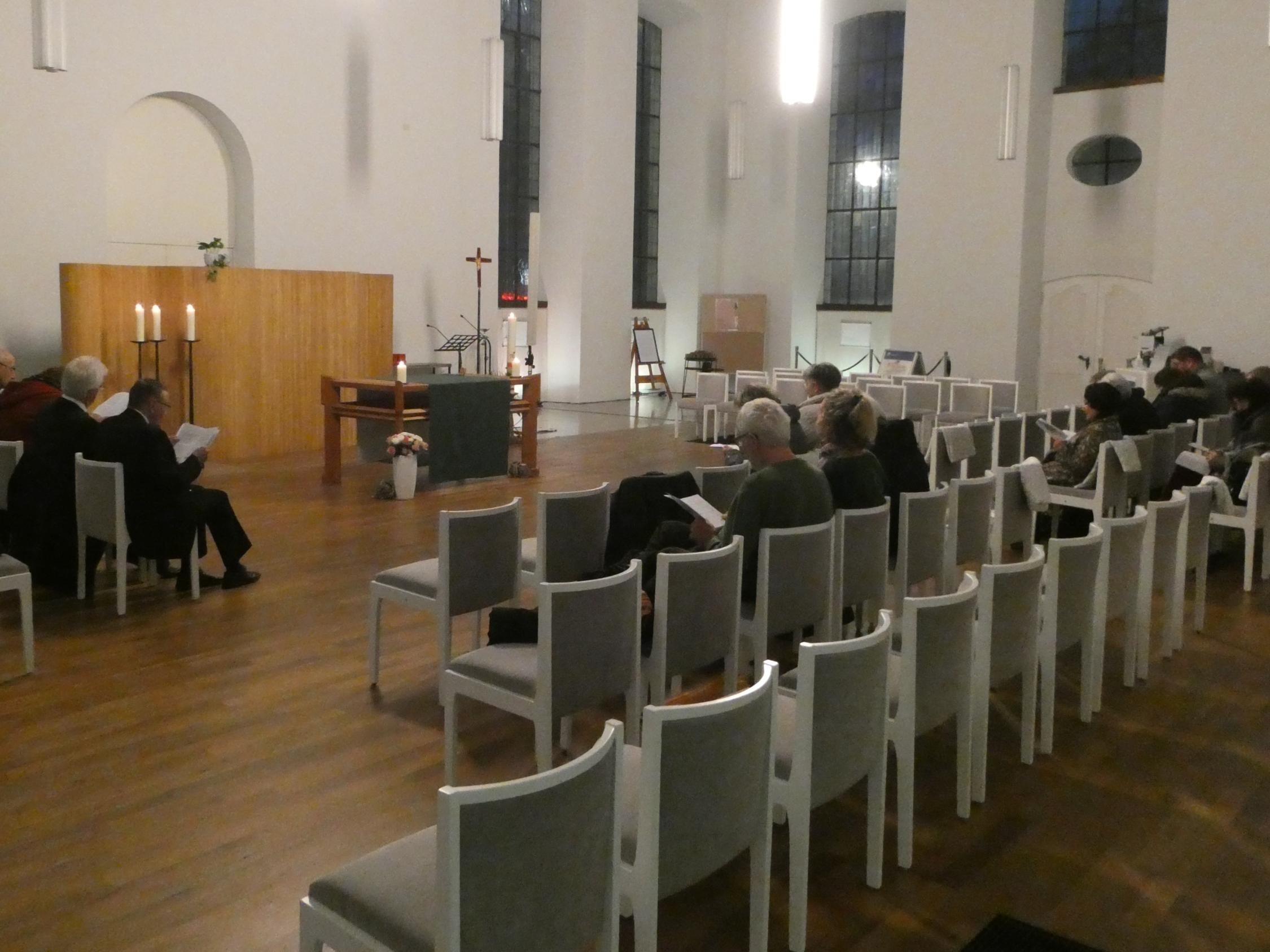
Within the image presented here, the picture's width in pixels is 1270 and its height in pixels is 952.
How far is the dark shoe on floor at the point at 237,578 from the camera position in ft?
20.4

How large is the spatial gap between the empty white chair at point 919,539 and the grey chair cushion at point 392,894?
10.6ft

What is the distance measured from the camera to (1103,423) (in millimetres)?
6984

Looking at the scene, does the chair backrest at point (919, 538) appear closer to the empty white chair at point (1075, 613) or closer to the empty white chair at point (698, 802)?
the empty white chair at point (1075, 613)

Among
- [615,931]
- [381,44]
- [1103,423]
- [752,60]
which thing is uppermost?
[752,60]

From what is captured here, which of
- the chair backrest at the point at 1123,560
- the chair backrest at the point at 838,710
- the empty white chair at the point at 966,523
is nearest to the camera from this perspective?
the chair backrest at the point at 838,710

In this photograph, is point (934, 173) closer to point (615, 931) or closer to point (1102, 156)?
point (1102, 156)

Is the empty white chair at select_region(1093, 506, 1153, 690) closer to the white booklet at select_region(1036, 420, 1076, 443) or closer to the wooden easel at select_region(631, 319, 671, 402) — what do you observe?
the white booklet at select_region(1036, 420, 1076, 443)

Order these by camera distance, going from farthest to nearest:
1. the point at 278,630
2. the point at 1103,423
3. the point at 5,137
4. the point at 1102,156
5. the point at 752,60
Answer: the point at 752,60 < the point at 1102,156 < the point at 5,137 < the point at 1103,423 < the point at 278,630

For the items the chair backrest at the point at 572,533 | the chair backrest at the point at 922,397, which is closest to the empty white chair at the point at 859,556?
the chair backrest at the point at 572,533

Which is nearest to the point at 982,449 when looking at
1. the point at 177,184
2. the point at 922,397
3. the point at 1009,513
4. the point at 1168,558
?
the point at 1009,513

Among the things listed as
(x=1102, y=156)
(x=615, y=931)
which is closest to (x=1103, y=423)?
(x=615, y=931)

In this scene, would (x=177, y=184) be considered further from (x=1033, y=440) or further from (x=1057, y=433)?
(x=1057, y=433)

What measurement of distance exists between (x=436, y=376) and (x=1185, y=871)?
300 inches

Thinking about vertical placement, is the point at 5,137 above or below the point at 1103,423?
above
